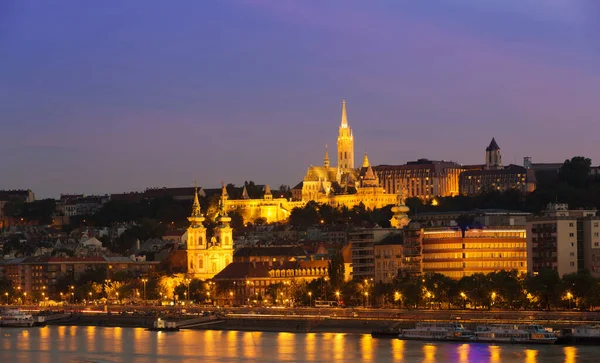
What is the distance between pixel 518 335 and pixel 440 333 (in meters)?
4.54

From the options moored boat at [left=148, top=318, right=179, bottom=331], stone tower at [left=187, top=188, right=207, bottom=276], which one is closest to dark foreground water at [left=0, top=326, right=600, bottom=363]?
moored boat at [left=148, top=318, right=179, bottom=331]

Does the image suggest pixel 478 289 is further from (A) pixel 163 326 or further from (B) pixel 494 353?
(A) pixel 163 326

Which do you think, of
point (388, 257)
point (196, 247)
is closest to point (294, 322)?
point (388, 257)

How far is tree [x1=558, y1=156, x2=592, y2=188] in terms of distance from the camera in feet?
547

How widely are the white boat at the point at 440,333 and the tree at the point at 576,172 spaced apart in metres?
83.7

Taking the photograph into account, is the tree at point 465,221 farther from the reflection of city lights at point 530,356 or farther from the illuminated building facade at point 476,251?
the reflection of city lights at point 530,356

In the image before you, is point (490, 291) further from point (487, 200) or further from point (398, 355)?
point (487, 200)

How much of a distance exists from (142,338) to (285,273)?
115ft

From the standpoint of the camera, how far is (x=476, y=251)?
104438 millimetres

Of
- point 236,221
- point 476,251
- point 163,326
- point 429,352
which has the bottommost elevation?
point 429,352

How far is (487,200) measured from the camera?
171625mm

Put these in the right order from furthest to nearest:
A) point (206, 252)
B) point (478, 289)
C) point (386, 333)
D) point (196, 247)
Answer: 1. point (196, 247)
2. point (206, 252)
3. point (478, 289)
4. point (386, 333)

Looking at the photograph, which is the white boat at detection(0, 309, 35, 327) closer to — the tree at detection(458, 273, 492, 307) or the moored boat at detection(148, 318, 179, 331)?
the moored boat at detection(148, 318, 179, 331)

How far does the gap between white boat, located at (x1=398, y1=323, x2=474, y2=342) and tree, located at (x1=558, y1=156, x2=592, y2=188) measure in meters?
83.7
